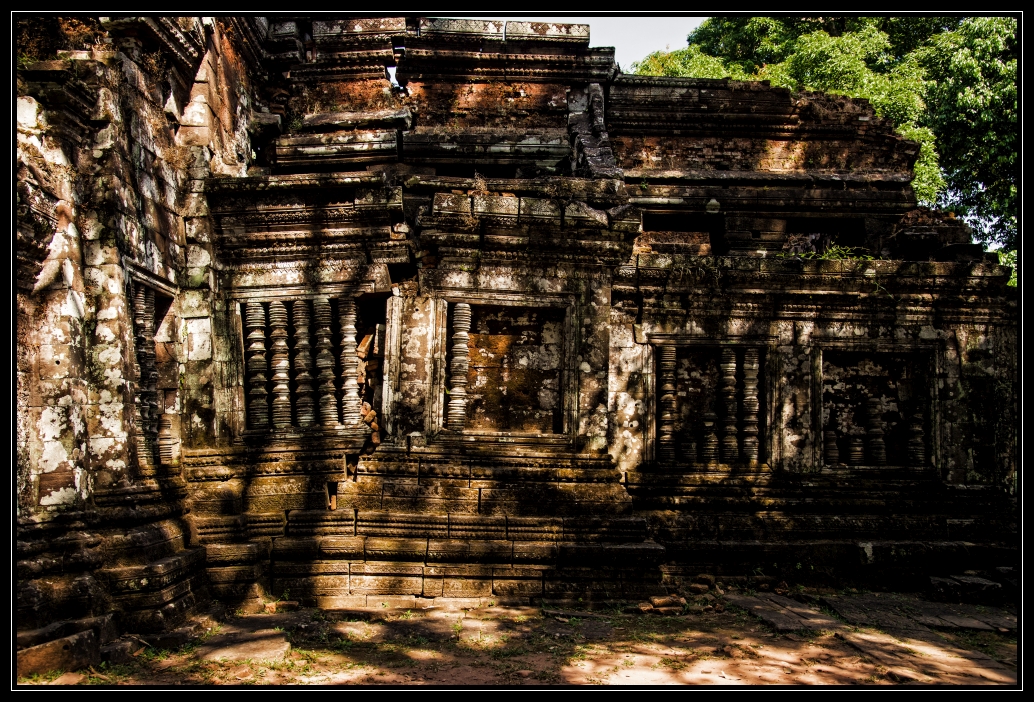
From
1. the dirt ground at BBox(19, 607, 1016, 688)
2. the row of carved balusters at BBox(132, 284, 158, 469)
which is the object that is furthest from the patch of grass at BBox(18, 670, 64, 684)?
the row of carved balusters at BBox(132, 284, 158, 469)

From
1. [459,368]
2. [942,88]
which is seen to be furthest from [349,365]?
[942,88]

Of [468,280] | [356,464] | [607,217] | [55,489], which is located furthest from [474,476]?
[55,489]

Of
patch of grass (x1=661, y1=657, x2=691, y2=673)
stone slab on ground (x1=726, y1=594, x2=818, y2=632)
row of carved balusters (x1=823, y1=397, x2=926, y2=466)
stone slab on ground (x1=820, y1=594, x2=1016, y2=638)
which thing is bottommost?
stone slab on ground (x1=820, y1=594, x2=1016, y2=638)

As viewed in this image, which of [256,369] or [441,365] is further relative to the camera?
[256,369]

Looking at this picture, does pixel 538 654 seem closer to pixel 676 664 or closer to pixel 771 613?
pixel 676 664

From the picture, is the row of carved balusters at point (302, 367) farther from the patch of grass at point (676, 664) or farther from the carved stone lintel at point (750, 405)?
the carved stone lintel at point (750, 405)

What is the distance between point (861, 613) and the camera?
21.1 ft

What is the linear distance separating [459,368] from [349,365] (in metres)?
1.07

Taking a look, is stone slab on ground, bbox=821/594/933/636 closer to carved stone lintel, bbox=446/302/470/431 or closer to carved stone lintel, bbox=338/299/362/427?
carved stone lintel, bbox=446/302/470/431

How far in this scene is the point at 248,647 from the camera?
196 inches

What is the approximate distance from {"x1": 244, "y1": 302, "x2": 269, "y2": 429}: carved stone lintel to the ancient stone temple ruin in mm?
26

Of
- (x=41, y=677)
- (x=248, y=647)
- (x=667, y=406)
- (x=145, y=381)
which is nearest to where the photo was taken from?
(x=41, y=677)

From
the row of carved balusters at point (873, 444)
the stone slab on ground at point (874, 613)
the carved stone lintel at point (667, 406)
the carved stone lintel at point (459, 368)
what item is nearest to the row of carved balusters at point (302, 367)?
the carved stone lintel at point (459, 368)

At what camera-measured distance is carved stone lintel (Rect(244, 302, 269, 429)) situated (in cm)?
705
